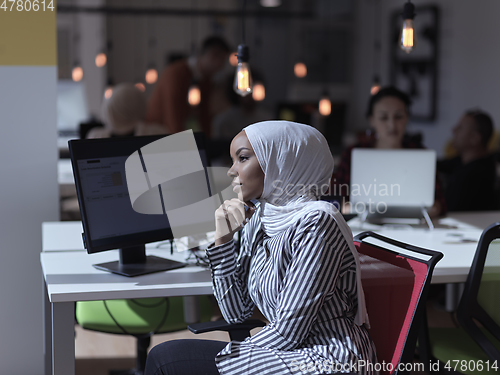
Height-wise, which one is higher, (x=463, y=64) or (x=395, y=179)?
(x=463, y=64)

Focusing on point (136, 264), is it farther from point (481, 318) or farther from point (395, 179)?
point (395, 179)

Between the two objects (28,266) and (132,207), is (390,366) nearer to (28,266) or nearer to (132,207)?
(132,207)

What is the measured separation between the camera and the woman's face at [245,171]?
1.57 metres

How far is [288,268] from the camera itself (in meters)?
1.50

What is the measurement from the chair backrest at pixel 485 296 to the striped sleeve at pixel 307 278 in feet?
2.07

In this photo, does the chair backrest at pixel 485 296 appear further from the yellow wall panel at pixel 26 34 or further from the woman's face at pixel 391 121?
the yellow wall panel at pixel 26 34

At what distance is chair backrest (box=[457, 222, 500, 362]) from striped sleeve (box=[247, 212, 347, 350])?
63 centimetres

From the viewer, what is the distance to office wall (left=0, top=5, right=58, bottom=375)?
259 cm

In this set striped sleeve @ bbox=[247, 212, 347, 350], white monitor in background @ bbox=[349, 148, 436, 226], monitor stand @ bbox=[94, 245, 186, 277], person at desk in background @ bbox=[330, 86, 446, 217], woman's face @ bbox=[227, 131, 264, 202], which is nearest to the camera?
striped sleeve @ bbox=[247, 212, 347, 350]

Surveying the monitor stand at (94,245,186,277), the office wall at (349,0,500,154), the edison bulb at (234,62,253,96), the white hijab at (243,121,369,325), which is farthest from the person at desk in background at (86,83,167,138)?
the office wall at (349,0,500,154)

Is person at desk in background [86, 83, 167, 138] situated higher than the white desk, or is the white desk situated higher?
person at desk in background [86, 83, 167, 138]

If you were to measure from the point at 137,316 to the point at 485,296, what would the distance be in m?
1.31

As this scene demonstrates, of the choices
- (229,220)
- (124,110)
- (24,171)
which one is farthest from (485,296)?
(124,110)

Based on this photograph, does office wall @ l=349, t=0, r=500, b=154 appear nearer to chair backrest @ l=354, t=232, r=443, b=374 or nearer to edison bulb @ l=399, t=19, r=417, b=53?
edison bulb @ l=399, t=19, r=417, b=53
